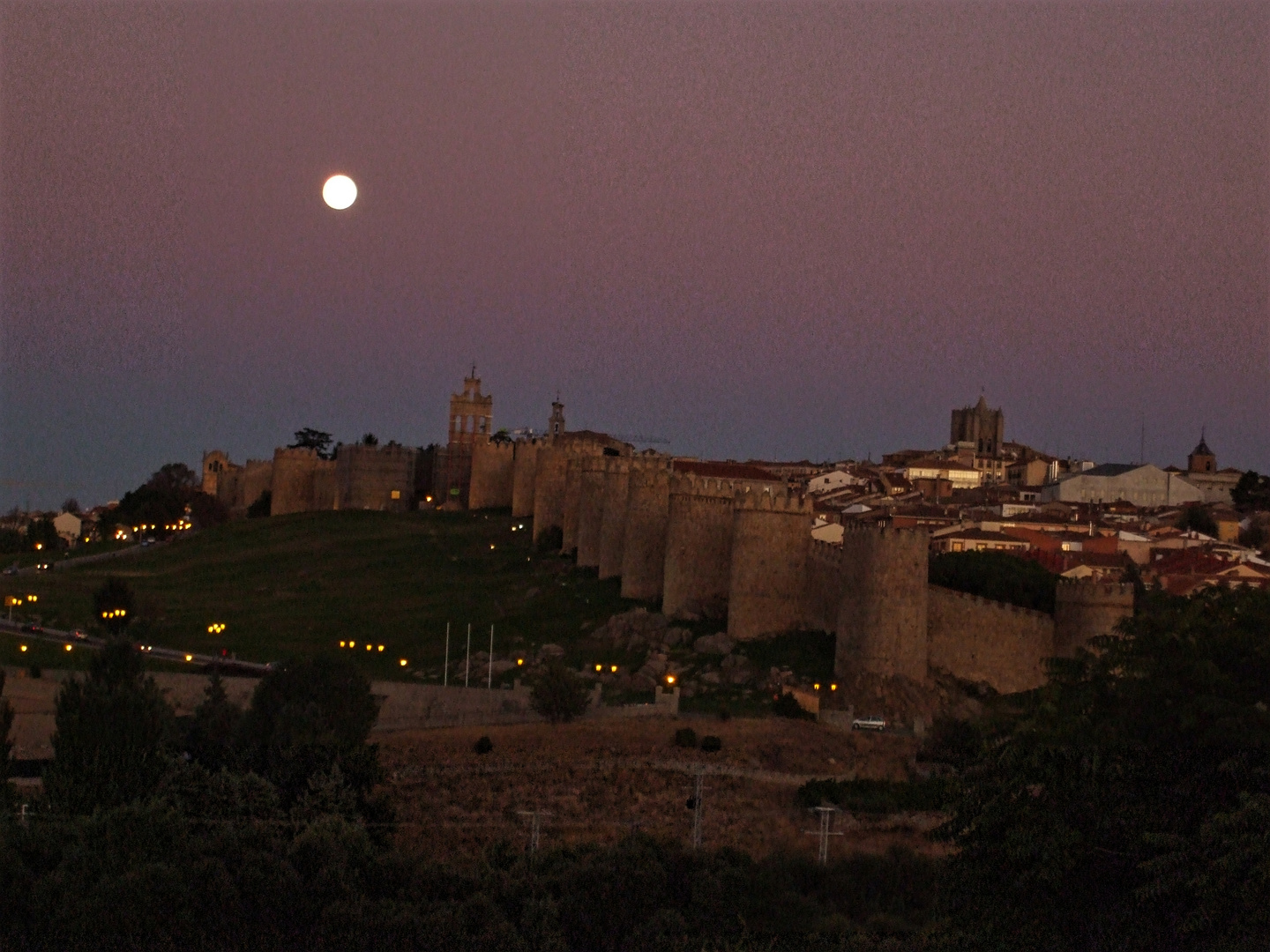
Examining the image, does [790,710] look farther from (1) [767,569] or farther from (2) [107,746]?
(2) [107,746]

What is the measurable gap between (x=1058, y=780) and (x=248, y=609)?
32215 millimetres

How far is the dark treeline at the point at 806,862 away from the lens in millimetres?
18641

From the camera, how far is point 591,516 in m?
48.2

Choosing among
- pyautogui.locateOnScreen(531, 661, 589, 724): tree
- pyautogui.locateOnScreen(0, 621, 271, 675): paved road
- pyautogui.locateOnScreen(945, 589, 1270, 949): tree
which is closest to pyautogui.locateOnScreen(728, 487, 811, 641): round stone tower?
pyautogui.locateOnScreen(531, 661, 589, 724): tree

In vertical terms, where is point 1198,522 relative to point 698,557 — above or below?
above

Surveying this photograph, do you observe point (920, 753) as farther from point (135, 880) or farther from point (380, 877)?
point (135, 880)

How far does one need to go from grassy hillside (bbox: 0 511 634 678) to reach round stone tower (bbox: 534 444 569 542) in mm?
827

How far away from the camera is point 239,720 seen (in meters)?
32.6

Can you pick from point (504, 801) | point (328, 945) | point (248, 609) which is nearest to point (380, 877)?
point (328, 945)

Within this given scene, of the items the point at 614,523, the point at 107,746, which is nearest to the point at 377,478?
the point at 614,523

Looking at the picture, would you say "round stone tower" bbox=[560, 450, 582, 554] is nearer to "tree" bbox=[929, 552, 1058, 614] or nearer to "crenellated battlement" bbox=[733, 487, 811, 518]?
"crenellated battlement" bbox=[733, 487, 811, 518]

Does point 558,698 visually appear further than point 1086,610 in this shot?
No

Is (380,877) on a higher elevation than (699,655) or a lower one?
lower

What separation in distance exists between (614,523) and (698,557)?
18.0 feet
